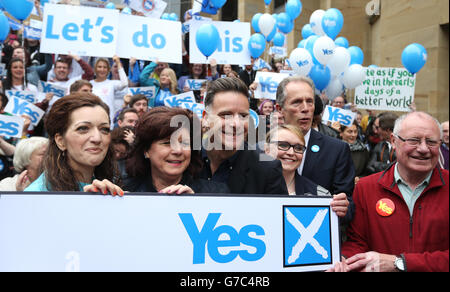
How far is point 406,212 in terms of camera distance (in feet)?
7.48

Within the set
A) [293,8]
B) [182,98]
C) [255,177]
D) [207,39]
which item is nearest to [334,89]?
[207,39]

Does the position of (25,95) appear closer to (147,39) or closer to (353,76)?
(147,39)

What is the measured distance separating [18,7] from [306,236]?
570 centimetres

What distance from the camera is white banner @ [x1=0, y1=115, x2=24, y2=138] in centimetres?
Result: 473

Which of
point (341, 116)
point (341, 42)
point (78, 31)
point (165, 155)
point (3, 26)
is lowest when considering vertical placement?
point (165, 155)

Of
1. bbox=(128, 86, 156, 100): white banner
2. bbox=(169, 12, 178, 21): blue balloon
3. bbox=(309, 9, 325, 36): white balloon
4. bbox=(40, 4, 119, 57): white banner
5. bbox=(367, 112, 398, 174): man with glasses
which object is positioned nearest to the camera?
bbox=(367, 112, 398, 174): man with glasses

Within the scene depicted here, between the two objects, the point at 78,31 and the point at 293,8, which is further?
the point at 293,8

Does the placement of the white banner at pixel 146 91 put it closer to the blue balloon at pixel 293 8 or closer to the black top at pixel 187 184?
the black top at pixel 187 184

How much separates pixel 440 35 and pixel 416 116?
2423 mm

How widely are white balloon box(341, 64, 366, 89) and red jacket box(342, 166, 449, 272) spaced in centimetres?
449

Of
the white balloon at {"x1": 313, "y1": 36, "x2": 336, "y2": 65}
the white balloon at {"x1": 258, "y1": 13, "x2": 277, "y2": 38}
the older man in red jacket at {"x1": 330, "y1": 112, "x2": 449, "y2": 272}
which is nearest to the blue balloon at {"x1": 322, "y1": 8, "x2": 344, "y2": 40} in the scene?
the white balloon at {"x1": 313, "y1": 36, "x2": 336, "y2": 65}

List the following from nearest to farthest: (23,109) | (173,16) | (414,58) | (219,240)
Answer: (219,240), (23,109), (414,58), (173,16)

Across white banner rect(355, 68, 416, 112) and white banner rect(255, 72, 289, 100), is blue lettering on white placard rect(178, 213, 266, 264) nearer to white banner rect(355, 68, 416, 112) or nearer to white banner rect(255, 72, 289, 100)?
→ white banner rect(255, 72, 289, 100)
